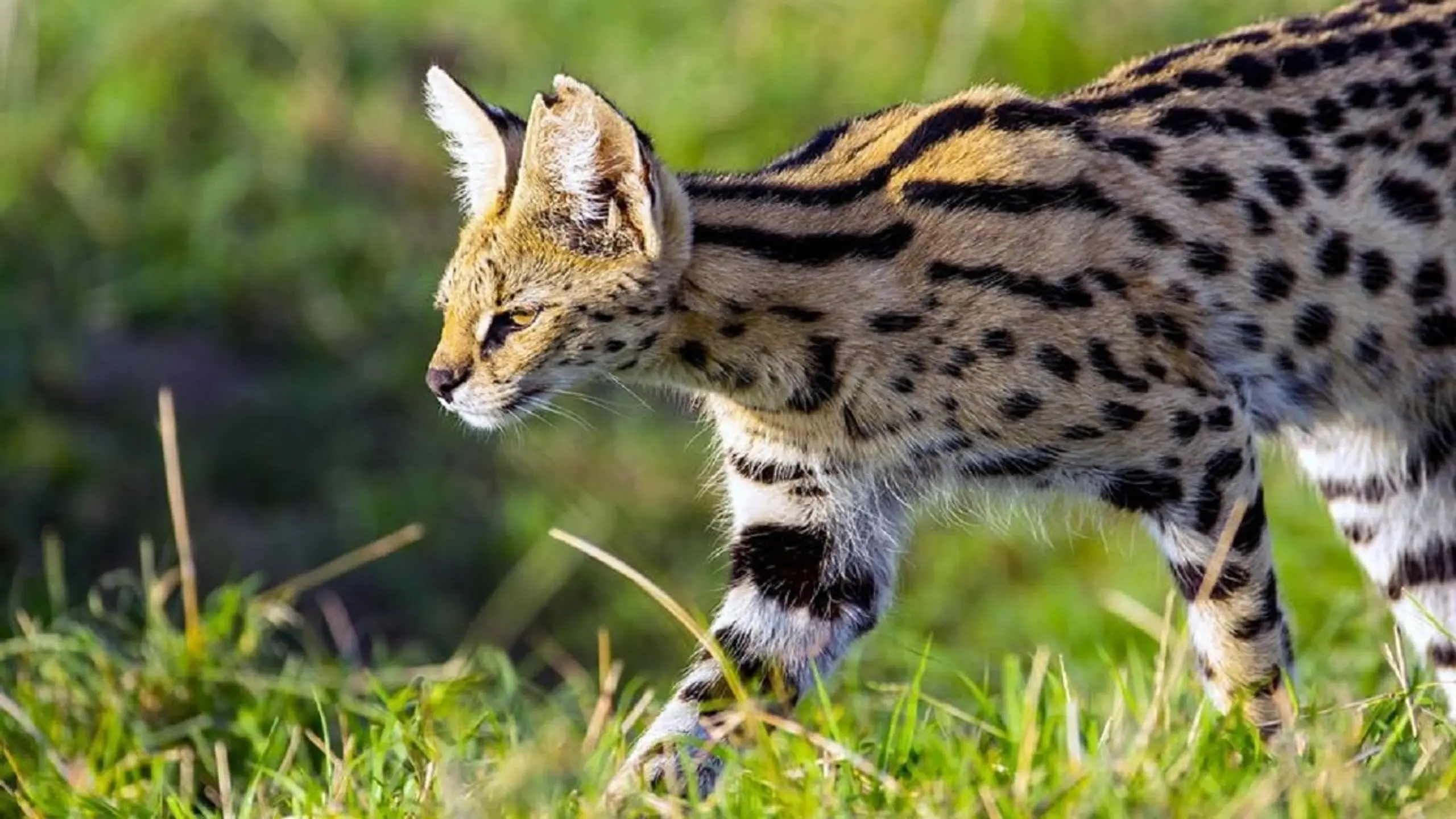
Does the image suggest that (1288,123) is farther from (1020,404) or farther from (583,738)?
(583,738)

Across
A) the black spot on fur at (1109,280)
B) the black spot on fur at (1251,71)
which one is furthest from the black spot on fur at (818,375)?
the black spot on fur at (1251,71)

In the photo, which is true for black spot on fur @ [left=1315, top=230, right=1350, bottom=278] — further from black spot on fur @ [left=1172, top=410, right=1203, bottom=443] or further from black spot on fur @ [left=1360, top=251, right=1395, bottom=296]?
black spot on fur @ [left=1172, top=410, right=1203, bottom=443]

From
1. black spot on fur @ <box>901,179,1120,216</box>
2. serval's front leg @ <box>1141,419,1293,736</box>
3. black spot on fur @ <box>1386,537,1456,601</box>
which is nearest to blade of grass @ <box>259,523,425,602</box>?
black spot on fur @ <box>901,179,1120,216</box>

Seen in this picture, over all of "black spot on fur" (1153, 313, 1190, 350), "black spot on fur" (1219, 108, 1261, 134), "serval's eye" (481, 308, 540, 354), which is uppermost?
"black spot on fur" (1219, 108, 1261, 134)

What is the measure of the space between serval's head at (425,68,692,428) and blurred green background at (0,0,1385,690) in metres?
2.10

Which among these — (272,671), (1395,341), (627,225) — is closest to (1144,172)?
(1395,341)

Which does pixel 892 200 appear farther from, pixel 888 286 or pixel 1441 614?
pixel 1441 614

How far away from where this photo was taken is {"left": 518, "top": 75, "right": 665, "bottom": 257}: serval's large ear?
395 cm

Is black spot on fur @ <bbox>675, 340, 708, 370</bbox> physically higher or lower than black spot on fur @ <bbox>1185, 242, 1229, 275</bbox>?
lower

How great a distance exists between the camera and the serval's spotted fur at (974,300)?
4.14 metres

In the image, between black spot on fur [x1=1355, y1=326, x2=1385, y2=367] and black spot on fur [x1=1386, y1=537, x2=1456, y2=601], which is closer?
black spot on fur [x1=1355, y1=326, x2=1385, y2=367]

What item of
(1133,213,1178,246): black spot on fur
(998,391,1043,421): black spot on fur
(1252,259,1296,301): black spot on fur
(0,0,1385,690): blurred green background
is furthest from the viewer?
(0,0,1385,690): blurred green background

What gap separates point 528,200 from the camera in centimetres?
415

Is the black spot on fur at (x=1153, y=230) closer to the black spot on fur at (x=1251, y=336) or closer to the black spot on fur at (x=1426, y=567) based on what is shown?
the black spot on fur at (x=1251, y=336)
